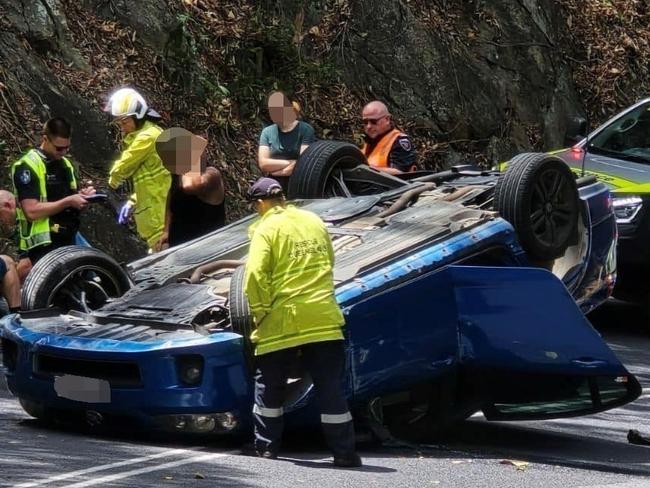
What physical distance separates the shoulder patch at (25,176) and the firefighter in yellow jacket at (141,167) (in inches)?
24.9

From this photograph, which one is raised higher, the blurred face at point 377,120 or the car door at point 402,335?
the blurred face at point 377,120

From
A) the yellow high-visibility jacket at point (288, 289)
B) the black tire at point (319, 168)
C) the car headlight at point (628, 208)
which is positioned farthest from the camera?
the car headlight at point (628, 208)

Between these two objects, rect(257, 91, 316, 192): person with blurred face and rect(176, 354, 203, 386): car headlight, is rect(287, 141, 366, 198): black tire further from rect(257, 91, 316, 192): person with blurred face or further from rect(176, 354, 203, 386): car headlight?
rect(176, 354, 203, 386): car headlight

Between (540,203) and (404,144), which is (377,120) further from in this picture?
(540,203)

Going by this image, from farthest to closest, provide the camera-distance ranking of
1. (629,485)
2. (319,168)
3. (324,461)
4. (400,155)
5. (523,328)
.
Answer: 1. (400,155)
2. (319,168)
3. (523,328)
4. (324,461)
5. (629,485)

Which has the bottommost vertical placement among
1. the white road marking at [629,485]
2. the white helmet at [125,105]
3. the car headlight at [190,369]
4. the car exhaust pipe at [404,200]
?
the white road marking at [629,485]

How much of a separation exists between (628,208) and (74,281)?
5.60 meters

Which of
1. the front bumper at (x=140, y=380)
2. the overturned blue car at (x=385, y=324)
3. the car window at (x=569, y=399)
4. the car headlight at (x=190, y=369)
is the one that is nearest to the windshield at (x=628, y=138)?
the overturned blue car at (x=385, y=324)

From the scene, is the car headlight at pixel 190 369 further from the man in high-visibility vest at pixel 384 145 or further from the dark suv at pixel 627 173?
the dark suv at pixel 627 173

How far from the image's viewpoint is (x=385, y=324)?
8.02 meters

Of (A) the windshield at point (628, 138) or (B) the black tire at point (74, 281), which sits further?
(A) the windshield at point (628, 138)

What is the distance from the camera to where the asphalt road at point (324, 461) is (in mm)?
7199

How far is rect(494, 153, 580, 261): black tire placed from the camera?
29.4 ft

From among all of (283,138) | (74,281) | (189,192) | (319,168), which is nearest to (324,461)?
(74,281)
